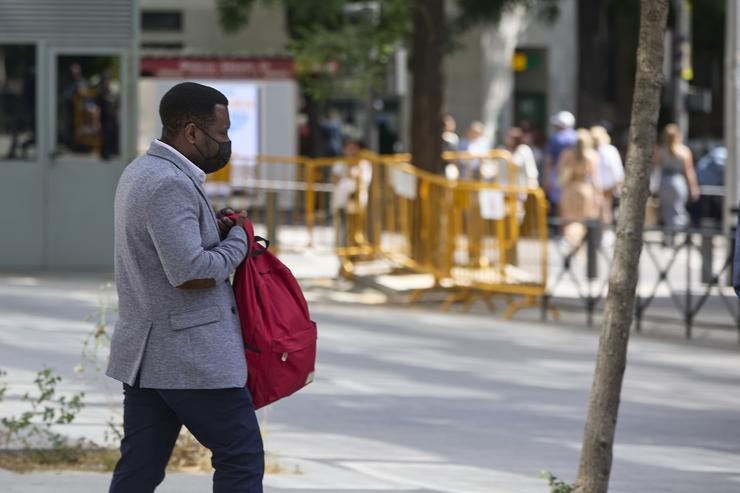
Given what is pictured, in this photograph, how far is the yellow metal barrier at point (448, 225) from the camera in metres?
14.8

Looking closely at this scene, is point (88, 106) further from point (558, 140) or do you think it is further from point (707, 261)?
point (558, 140)

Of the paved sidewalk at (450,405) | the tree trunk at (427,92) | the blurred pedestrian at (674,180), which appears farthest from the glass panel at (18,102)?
the blurred pedestrian at (674,180)

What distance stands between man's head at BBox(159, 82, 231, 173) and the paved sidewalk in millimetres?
2241

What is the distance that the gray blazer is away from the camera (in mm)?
4922

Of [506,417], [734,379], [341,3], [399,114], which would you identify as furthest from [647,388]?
[399,114]

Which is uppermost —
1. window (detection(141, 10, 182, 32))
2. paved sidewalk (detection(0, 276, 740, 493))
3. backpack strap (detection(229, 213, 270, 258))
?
window (detection(141, 10, 182, 32))

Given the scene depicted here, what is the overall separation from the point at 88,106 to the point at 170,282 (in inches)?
450

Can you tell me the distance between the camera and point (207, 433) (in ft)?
16.6

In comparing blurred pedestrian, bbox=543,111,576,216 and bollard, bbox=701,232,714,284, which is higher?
blurred pedestrian, bbox=543,111,576,216

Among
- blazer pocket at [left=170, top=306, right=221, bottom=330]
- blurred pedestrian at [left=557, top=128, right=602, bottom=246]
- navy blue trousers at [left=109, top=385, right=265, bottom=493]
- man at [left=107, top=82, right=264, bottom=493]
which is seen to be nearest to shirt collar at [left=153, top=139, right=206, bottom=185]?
man at [left=107, top=82, right=264, bottom=493]

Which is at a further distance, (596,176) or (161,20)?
(161,20)

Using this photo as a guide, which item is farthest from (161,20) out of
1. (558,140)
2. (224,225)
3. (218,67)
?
(224,225)

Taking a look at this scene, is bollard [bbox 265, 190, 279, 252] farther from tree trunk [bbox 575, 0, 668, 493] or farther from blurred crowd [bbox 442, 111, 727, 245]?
tree trunk [bbox 575, 0, 668, 493]

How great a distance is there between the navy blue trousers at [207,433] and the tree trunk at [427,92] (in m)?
12.2
